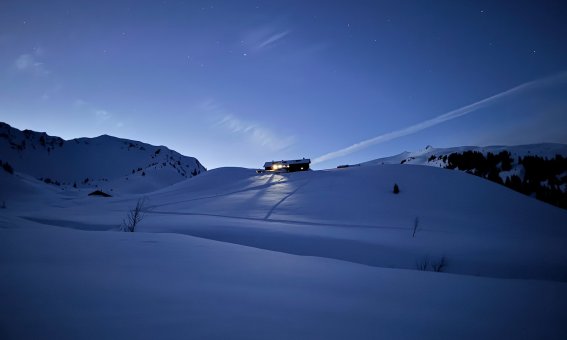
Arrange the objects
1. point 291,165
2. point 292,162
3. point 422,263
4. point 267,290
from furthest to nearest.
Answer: point 292,162
point 291,165
point 422,263
point 267,290

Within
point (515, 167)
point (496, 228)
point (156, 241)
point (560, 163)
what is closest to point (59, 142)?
point (156, 241)

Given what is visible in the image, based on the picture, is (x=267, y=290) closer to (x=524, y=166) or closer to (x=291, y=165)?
(x=291, y=165)

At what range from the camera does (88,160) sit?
2837 inches

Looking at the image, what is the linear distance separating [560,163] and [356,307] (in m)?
77.2

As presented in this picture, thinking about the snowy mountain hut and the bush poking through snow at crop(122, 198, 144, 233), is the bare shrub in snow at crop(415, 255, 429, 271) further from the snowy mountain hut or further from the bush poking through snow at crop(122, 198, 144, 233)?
the snowy mountain hut

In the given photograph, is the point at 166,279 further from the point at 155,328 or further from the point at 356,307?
the point at 356,307

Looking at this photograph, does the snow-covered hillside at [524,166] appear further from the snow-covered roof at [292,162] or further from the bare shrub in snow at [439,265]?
the bare shrub in snow at [439,265]

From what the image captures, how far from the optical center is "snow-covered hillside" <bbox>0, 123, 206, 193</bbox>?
49.8 metres

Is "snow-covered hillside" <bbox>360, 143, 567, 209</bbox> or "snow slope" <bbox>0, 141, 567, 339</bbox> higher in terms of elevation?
"snow-covered hillside" <bbox>360, 143, 567, 209</bbox>

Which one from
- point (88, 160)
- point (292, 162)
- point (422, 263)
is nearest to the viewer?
point (422, 263)

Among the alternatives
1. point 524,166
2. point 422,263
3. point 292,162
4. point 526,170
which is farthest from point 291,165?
point 524,166

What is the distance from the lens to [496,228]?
1309 cm

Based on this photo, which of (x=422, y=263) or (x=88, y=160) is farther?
(x=88, y=160)

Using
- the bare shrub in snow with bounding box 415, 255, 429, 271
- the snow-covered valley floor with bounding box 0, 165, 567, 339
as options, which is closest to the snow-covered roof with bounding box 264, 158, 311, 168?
the snow-covered valley floor with bounding box 0, 165, 567, 339
